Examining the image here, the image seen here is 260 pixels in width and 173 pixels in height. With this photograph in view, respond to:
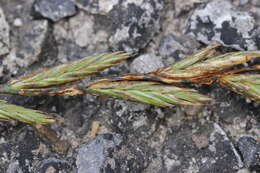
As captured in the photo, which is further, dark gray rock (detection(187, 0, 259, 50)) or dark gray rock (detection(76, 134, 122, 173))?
dark gray rock (detection(187, 0, 259, 50))

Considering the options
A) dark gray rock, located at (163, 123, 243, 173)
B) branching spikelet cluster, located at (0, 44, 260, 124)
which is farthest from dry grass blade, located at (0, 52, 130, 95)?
dark gray rock, located at (163, 123, 243, 173)

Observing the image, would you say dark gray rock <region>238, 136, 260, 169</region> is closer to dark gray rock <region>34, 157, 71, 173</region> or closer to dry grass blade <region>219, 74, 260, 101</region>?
dry grass blade <region>219, 74, 260, 101</region>

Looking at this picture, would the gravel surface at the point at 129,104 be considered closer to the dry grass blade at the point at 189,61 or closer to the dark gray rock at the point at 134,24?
the dark gray rock at the point at 134,24

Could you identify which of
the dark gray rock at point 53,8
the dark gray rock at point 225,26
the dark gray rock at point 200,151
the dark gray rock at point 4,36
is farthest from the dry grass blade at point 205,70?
the dark gray rock at point 4,36

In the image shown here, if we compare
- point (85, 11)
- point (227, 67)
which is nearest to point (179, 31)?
point (227, 67)

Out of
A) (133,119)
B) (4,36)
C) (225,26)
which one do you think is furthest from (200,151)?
(4,36)

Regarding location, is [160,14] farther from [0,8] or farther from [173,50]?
[0,8]
